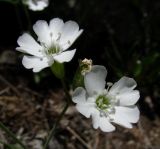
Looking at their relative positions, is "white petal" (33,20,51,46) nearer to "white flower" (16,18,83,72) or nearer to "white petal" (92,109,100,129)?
"white flower" (16,18,83,72)

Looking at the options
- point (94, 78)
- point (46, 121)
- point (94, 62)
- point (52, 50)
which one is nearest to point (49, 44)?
point (52, 50)

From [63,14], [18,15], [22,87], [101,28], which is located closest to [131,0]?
[101,28]

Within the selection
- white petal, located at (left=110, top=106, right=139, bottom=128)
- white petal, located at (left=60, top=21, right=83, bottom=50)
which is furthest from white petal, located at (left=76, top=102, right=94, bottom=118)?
white petal, located at (left=60, top=21, right=83, bottom=50)

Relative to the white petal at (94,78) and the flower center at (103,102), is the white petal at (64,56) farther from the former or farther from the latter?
the flower center at (103,102)

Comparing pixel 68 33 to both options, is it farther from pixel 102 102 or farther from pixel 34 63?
pixel 102 102

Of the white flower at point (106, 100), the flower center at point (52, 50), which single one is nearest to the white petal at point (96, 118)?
the white flower at point (106, 100)
